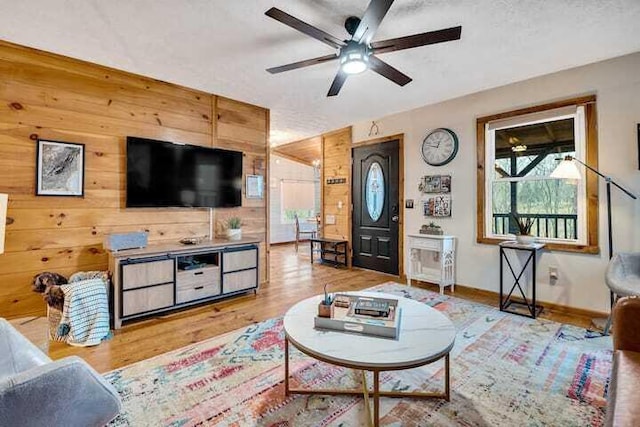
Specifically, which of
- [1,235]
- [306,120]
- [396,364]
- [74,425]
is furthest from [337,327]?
[306,120]

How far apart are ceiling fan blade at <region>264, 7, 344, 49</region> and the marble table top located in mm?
1784

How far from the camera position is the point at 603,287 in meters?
2.98

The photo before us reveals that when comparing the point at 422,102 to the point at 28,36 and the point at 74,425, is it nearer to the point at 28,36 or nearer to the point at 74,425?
the point at 28,36

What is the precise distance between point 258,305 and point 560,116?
12.5 ft

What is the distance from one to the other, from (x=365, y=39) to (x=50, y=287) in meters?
3.14

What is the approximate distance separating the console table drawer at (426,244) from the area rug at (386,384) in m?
1.37

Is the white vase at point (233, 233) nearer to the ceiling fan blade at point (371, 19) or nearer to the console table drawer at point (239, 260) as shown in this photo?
the console table drawer at point (239, 260)

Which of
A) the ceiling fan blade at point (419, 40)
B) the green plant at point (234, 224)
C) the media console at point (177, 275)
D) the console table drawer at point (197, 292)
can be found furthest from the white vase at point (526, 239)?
the console table drawer at point (197, 292)

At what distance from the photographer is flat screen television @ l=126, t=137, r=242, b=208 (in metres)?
3.16

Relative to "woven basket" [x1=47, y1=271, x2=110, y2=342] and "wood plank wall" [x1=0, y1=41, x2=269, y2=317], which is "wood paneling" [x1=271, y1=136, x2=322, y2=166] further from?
"woven basket" [x1=47, y1=271, x2=110, y2=342]

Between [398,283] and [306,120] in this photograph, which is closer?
[398,283]

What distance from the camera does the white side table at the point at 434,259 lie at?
12.6 ft

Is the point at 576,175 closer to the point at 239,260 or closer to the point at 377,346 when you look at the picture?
the point at 377,346

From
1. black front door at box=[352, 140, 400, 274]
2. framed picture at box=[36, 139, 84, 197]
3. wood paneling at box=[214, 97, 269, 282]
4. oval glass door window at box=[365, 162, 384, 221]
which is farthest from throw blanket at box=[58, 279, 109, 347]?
oval glass door window at box=[365, 162, 384, 221]
